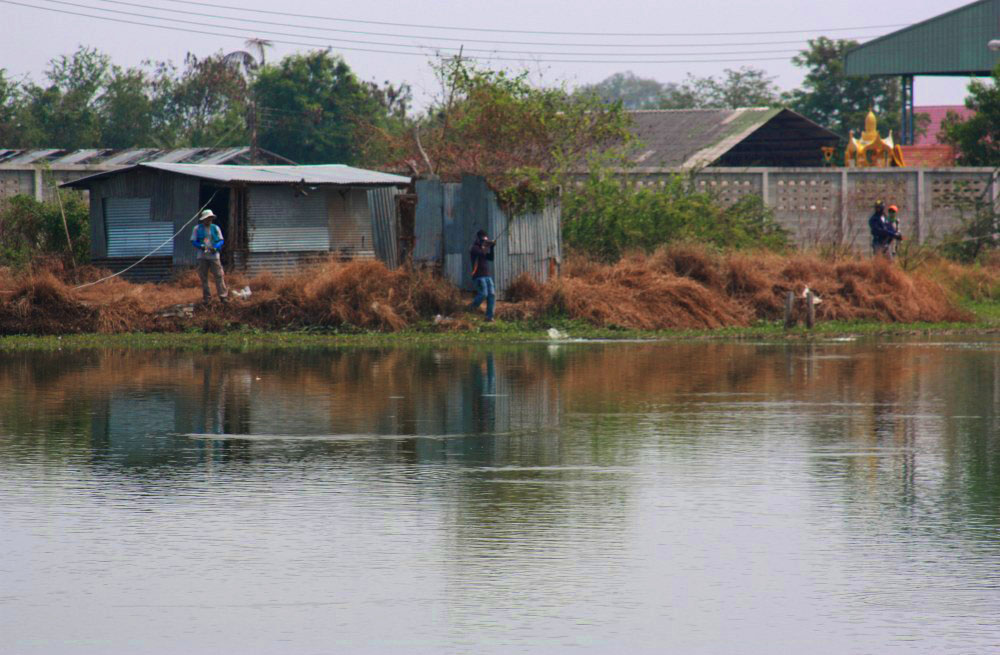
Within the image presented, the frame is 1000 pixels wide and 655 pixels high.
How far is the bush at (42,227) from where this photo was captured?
3000 centimetres

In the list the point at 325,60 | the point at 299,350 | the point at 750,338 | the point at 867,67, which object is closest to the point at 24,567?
the point at 299,350

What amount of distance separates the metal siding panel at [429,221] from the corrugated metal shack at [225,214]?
8.20ft

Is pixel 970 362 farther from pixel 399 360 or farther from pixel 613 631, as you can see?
pixel 613 631

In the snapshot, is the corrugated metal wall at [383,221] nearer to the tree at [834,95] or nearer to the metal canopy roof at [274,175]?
the metal canopy roof at [274,175]

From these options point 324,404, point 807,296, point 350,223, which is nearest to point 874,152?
point 350,223

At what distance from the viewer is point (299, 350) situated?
22.2 m

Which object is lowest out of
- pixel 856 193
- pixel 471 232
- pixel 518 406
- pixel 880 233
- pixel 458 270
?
pixel 518 406

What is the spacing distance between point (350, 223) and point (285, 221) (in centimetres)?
168

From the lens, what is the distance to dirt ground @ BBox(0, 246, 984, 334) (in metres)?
24.6

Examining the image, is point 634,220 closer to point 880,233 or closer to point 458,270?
point 458,270

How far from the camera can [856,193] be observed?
113 ft

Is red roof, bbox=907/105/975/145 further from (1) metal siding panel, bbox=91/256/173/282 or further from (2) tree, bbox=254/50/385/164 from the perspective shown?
(1) metal siding panel, bbox=91/256/173/282

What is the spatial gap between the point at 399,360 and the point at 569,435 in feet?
26.1

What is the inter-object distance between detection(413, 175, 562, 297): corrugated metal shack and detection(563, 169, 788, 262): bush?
2.19 meters
